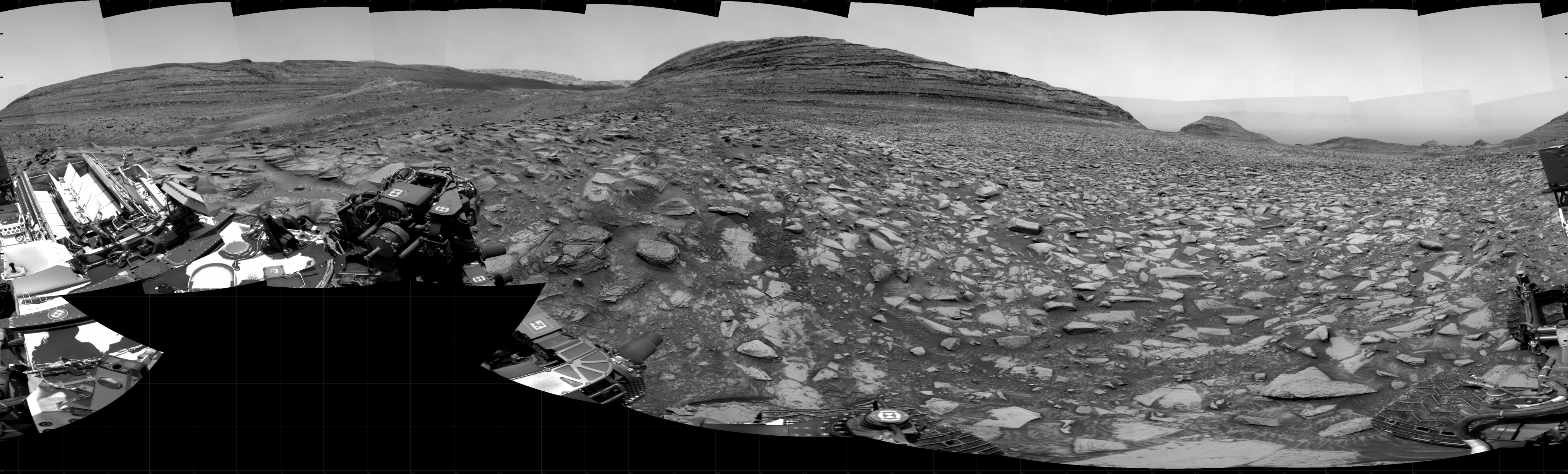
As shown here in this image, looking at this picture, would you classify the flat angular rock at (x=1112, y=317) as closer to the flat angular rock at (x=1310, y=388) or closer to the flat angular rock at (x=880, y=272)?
the flat angular rock at (x=1310, y=388)

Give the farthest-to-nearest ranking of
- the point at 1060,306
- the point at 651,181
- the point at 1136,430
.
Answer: the point at 651,181 → the point at 1060,306 → the point at 1136,430

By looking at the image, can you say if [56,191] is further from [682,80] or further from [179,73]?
[179,73]

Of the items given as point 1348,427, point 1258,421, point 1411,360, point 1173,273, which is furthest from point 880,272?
point 1411,360

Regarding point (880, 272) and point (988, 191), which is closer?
point (880, 272)

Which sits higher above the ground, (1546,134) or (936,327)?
(1546,134)

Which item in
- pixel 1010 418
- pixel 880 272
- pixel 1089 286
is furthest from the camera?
pixel 880 272

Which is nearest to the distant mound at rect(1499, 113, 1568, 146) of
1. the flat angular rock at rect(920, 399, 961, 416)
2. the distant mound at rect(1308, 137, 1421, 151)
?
the distant mound at rect(1308, 137, 1421, 151)

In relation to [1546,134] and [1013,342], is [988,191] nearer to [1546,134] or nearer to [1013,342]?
[1013,342]
